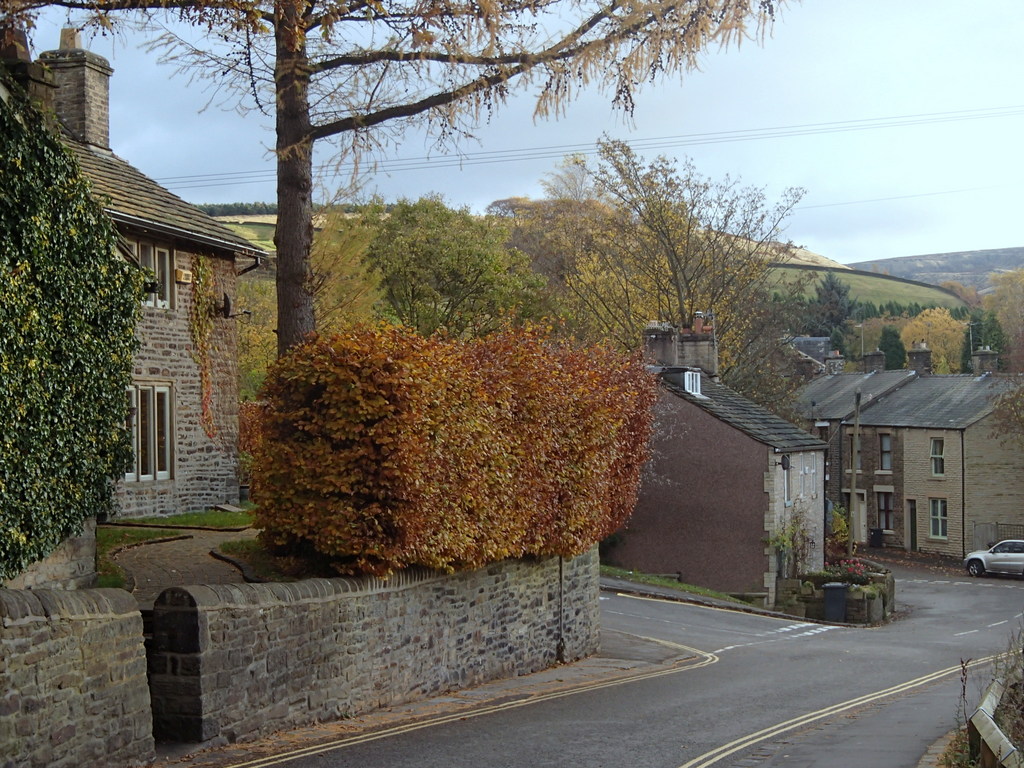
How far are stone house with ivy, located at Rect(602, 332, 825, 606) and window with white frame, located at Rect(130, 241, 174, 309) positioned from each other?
59.4 feet

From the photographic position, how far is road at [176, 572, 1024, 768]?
1151 centimetres

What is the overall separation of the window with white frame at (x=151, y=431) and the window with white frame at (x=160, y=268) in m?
1.70

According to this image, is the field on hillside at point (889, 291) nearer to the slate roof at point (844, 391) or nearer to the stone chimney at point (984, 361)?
the slate roof at point (844, 391)

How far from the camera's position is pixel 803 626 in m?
33.2

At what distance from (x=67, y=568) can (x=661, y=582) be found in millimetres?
25351

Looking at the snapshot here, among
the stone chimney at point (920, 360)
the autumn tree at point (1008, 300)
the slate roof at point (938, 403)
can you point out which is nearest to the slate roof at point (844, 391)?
the slate roof at point (938, 403)

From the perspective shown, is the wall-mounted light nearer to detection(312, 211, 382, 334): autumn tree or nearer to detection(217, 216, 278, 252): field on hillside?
detection(312, 211, 382, 334): autumn tree

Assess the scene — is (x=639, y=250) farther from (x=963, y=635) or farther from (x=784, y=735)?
(x=784, y=735)

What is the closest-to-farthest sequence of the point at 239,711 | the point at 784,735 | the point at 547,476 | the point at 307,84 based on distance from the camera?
the point at 239,711
the point at 784,735
the point at 307,84
the point at 547,476

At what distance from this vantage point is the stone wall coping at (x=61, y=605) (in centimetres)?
920

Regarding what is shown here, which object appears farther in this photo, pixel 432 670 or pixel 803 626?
pixel 803 626

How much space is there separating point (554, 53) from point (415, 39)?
175 cm

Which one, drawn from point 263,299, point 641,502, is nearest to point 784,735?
point 641,502

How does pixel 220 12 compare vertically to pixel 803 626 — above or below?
above
